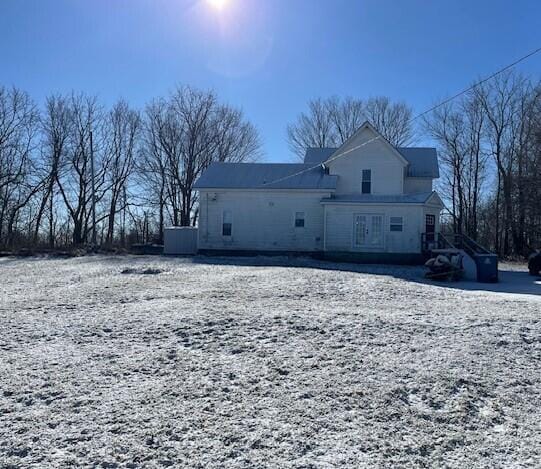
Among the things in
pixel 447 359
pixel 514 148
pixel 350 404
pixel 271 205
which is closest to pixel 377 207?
pixel 271 205

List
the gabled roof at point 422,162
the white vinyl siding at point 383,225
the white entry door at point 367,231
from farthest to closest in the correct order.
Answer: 1. the gabled roof at point 422,162
2. the white entry door at point 367,231
3. the white vinyl siding at point 383,225

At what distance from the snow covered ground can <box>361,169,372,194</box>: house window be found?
1685 centimetres

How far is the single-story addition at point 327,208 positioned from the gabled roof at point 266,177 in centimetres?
5

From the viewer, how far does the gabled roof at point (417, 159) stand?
2758 centimetres

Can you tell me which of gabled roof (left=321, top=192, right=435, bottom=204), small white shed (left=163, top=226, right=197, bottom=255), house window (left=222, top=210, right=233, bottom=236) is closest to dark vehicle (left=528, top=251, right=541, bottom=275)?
gabled roof (left=321, top=192, right=435, bottom=204)

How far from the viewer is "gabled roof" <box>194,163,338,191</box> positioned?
24.3 m

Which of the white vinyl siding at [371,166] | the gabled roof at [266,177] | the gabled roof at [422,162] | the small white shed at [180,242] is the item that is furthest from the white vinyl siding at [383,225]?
→ the small white shed at [180,242]

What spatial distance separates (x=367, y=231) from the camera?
22.8m

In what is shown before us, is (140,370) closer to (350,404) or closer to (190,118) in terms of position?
(350,404)

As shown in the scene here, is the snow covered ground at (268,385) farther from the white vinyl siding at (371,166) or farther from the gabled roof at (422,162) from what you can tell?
the gabled roof at (422,162)

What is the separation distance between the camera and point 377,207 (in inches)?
889

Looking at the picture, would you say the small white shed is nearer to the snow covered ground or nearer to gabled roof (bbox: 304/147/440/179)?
gabled roof (bbox: 304/147/440/179)

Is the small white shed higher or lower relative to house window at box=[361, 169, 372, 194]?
lower

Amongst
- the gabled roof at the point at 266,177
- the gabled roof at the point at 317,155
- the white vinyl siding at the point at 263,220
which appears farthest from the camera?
the gabled roof at the point at 317,155
